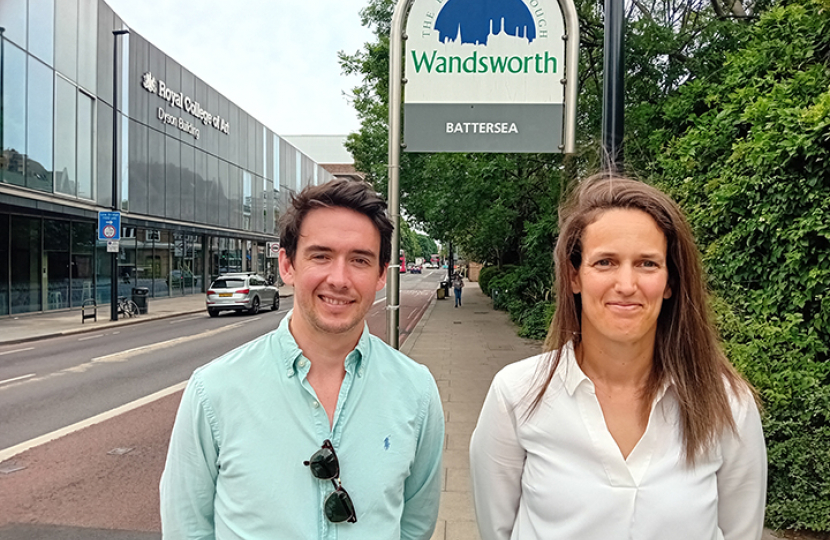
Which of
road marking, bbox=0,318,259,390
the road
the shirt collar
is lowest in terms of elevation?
road marking, bbox=0,318,259,390

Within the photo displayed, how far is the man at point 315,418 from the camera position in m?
1.46

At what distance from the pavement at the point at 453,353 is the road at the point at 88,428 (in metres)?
0.27

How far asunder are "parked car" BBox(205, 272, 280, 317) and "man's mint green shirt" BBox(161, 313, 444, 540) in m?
19.6

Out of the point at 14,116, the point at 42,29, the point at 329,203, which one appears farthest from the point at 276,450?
the point at 42,29

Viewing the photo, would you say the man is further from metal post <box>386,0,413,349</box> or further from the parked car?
the parked car

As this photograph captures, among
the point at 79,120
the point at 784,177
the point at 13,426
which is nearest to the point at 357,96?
the point at 79,120

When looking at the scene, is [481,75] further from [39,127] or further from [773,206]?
[39,127]

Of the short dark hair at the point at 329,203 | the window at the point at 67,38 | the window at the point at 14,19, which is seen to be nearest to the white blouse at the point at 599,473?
the short dark hair at the point at 329,203

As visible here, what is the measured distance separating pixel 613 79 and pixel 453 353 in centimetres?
865

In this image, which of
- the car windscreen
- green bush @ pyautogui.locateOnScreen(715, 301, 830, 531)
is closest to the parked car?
the car windscreen

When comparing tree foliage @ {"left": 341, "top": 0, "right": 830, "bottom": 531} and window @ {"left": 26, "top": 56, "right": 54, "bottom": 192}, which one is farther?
window @ {"left": 26, "top": 56, "right": 54, "bottom": 192}

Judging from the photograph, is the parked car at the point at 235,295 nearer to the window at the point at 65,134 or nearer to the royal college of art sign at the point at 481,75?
the window at the point at 65,134

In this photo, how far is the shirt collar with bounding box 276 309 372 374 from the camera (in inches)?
62.6

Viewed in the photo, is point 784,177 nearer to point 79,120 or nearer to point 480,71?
point 480,71
